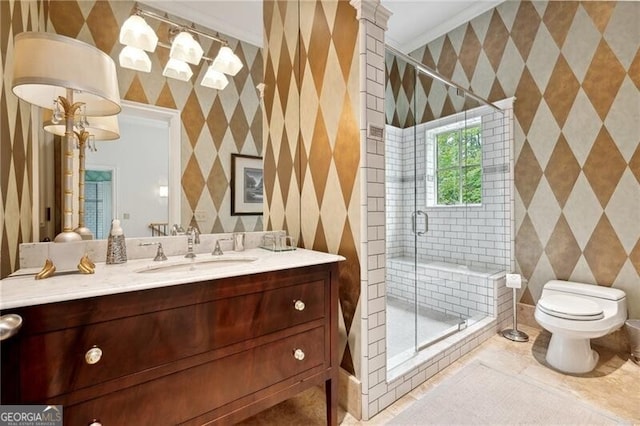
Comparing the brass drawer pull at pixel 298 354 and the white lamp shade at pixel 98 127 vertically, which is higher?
the white lamp shade at pixel 98 127

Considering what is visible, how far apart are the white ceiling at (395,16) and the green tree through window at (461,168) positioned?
1302 millimetres

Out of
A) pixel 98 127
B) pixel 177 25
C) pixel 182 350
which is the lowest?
pixel 182 350

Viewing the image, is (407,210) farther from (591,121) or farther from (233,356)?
(233,356)

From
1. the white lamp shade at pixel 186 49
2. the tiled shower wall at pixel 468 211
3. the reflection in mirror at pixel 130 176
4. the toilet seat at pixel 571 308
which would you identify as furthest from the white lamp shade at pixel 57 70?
the toilet seat at pixel 571 308

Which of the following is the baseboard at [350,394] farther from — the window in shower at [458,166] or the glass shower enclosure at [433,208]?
the window in shower at [458,166]

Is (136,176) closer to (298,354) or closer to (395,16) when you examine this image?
(298,354)

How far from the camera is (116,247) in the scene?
139 cm

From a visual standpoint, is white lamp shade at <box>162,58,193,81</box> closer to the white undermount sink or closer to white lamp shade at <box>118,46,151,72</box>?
white lamp shade at <box>118,46,151,72</box>

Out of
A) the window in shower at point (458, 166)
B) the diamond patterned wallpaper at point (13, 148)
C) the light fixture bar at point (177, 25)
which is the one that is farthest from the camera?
the window in shower at point (458, 166)

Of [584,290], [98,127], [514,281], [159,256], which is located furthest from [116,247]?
[584,290]

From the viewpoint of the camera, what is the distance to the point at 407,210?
2.62 metres

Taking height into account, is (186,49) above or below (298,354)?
above

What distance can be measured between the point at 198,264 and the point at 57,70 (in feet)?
3.29

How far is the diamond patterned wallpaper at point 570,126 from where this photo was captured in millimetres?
2348
